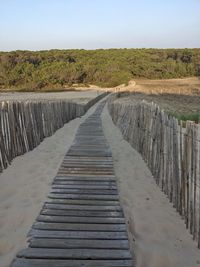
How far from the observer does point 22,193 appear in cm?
587

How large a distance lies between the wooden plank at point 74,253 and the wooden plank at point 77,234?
10.9 inches

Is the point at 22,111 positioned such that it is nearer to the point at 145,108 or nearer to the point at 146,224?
the point at 145,108

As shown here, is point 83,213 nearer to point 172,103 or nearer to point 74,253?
point 74,253

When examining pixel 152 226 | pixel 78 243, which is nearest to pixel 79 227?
pixel 78 243

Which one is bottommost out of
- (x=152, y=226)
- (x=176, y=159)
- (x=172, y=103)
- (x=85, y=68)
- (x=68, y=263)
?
(x=172, y=103)

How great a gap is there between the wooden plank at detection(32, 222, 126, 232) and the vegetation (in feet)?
212

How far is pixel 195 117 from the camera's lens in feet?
56.2

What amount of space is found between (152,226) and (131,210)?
21.3 inches

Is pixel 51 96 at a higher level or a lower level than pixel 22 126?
lower

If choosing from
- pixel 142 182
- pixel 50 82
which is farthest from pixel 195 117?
pixel 50 82

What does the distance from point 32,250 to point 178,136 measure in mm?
2349

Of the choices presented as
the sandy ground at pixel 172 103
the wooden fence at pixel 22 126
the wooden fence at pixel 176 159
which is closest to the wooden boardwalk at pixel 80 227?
the wooden fence at pixel 176 159

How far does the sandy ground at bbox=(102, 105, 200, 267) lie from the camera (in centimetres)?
400

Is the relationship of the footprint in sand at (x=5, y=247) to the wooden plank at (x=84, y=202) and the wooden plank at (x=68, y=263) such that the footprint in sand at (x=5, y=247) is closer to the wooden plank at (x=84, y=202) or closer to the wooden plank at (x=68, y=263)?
the wooden plank at (x=68, y=263)
